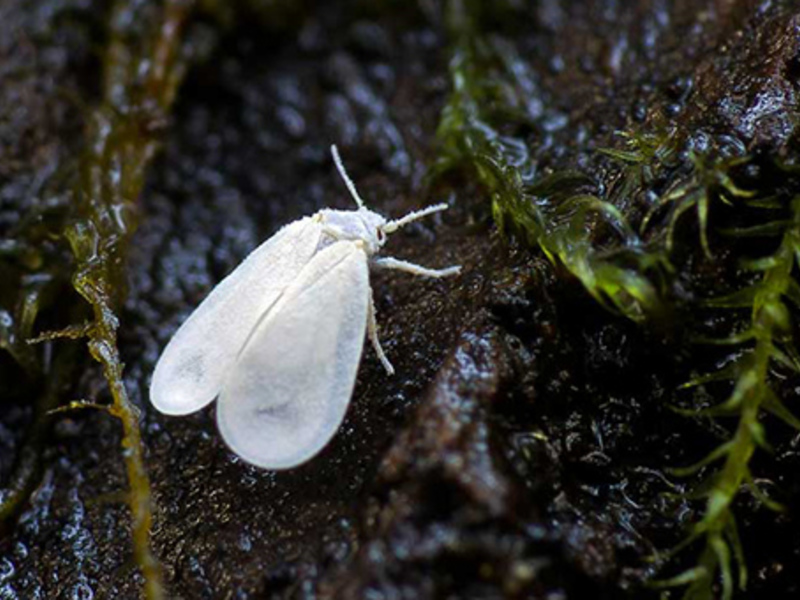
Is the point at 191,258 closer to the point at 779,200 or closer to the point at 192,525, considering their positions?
the point at 192,525

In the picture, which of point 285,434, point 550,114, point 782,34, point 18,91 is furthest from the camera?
point 18,91

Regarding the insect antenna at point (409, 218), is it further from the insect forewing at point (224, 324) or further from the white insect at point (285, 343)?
the insect forewing at point (224, 324)

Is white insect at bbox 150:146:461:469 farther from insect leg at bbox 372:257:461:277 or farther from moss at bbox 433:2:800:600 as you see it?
moss at bbox 433:2:800:600

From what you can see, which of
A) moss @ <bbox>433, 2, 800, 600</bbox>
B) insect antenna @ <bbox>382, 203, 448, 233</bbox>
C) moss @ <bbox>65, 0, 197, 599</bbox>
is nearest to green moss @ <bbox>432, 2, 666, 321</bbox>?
moss @ <bbox>433, 2, 800, 600</bbox>

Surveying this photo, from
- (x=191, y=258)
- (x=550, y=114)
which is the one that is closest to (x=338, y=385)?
(x=191, y=258)

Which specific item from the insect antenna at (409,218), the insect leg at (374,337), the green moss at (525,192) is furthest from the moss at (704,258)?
the insect leg at (374,337)

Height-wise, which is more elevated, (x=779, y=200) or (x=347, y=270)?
(x=779, y=200)
